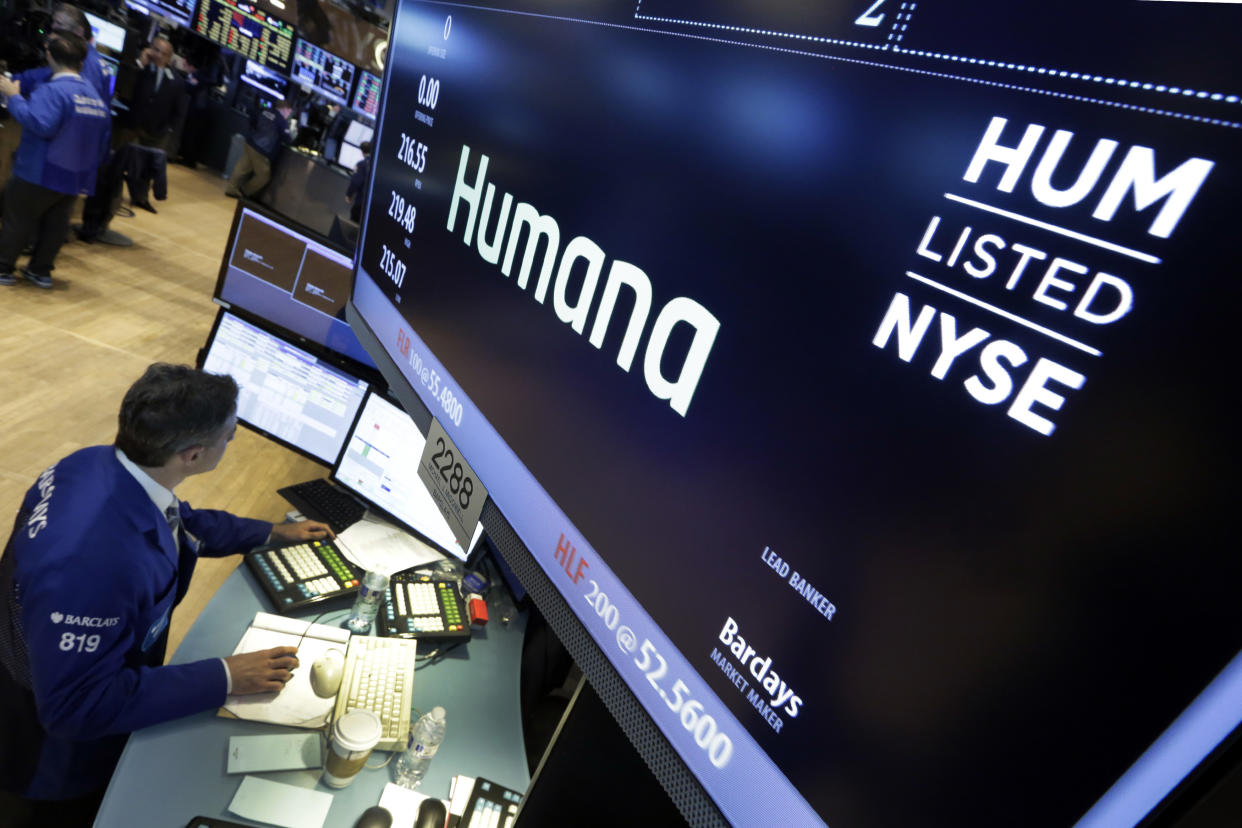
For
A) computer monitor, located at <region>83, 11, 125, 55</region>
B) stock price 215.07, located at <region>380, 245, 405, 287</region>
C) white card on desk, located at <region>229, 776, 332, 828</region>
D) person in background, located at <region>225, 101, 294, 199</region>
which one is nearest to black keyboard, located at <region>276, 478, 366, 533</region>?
white card on desk, located at <region>229, 776, 332, 828</region>

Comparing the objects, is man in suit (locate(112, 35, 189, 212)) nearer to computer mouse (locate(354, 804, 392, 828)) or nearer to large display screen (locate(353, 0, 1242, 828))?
computer mouse (locate(354, 804, 392, 828))

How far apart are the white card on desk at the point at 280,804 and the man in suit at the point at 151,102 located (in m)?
7.14

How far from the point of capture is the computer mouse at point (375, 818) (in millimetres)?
1386

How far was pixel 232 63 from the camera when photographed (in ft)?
32.5

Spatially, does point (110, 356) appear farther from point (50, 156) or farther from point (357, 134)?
point (357, 134)

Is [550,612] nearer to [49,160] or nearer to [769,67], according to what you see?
[769,67]

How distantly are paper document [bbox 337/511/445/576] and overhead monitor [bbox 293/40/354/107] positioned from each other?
5.38 meters

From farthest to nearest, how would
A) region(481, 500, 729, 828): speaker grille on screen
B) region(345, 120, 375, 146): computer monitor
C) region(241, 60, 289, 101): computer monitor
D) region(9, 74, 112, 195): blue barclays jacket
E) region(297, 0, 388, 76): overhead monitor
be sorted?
region(345, 120, 375, 146): computer monitor
region(241, 60, 289, 101): computer monitor
region(297, 0, 388, 76): overhead monitor
region(9, 74, 112, 195): blue barclays jacket
region(481, 500, 729, 828): speaker grille on screen

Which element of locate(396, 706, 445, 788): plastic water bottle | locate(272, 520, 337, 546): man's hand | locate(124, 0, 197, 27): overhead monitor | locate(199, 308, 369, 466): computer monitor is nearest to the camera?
locate(396, 706, 445, 788): plastic water bottle

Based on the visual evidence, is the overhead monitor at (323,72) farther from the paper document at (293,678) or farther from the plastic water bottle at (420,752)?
the plastic water bottle at (420,752)

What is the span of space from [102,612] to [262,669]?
0.35 meters

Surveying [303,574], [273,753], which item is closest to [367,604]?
[303,574]

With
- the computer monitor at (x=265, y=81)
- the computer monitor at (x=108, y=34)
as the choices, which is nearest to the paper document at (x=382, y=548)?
the computer monitor at (x=265, y=81)

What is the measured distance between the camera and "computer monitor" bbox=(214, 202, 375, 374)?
2.46m
